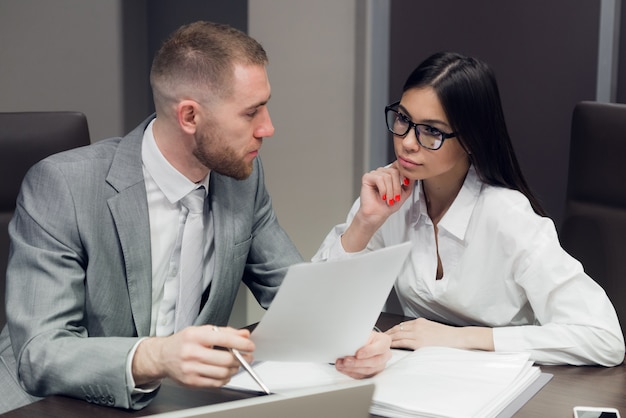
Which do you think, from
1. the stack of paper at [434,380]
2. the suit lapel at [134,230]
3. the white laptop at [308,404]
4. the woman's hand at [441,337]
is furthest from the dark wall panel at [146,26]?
the white laptop at [308,404]

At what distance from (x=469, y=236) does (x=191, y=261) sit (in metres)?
0.62

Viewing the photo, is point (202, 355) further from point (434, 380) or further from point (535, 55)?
point (535, 55)

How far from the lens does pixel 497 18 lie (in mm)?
3199

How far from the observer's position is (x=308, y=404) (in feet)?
3.17

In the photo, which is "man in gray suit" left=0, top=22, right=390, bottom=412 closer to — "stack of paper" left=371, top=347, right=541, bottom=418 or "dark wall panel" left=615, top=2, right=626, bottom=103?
"stack of paper" left=371, top=347, right=541, bottom=418

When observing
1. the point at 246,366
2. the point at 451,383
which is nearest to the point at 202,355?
the point at 246,366

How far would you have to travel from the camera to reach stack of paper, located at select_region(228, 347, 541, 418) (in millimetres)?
1471

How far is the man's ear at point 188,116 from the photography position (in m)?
1.85

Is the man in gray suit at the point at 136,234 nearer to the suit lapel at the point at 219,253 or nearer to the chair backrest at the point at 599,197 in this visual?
the suit lapel at the point at 219,253

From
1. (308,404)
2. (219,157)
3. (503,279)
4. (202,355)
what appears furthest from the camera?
(503,279)

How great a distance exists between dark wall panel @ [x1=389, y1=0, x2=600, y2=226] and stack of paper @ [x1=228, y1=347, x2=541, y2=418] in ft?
5.27

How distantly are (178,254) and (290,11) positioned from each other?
176 centimetres

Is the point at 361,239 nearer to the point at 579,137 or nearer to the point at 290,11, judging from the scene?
the point at 579,137

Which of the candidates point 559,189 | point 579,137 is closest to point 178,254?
point 579,137
